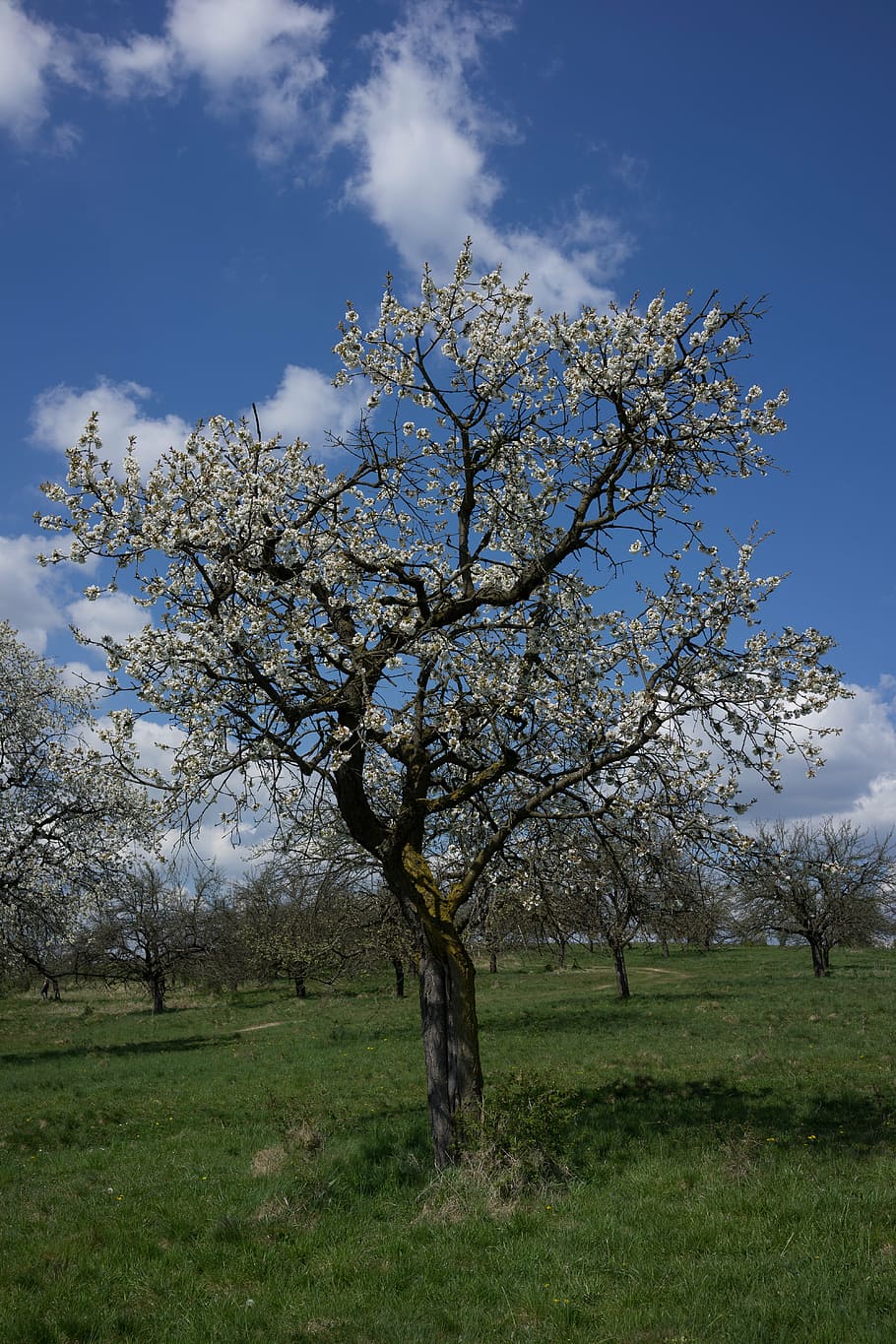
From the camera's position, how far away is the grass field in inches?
259

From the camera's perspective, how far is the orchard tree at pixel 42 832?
25734mm

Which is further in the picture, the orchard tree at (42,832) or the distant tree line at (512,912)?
the orchard tree at (42,832)

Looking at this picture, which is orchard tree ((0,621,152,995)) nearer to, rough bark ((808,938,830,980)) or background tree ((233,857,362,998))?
background tree ((233,857,362,998))

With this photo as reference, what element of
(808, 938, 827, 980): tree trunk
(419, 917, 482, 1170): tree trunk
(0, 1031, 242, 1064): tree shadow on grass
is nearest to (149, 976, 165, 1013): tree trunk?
(0, 1031, 242, 1064): tree shadow on grass

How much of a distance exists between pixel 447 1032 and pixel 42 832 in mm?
19985

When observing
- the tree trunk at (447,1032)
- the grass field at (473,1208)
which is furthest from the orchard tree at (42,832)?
the tree trunk at (447,1032)

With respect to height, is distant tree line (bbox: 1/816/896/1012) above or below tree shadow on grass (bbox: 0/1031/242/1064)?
above

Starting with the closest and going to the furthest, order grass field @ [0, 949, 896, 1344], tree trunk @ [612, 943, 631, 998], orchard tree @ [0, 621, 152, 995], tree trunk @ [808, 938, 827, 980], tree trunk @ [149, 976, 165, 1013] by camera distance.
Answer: grass field @ [0, 949, 896, 1344] → orchard tree @ [0, 621, 152, 995] → tree trunk @ [612, 943, 631, 998] → tree trunk @ [808, 938, 827, 980] → tree trunk @ [149, 976, 165, 1013]

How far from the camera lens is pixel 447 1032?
35.8 feet

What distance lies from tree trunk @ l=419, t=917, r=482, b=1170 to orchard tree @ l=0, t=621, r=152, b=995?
1670 centimetres

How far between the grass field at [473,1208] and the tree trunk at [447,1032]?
44cm

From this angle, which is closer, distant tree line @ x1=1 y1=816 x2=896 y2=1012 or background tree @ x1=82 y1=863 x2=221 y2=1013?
distant tree line @ x1=1 y1=816 x2=896 y2=1012

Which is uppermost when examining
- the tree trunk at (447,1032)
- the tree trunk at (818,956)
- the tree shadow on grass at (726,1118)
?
the tree trunk at (447,1032)

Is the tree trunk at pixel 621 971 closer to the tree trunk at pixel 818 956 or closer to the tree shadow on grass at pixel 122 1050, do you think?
the tree trunk at pixel 818 956
